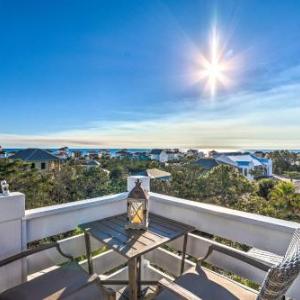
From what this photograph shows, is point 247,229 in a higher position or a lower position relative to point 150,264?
higher

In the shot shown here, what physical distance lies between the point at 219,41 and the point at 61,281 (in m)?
4.31

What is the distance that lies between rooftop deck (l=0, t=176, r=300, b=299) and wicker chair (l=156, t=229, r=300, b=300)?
0.75 ft

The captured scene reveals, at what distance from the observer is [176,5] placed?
379 centimetres

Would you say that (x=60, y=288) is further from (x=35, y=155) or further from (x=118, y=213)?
(x=35, y=155)

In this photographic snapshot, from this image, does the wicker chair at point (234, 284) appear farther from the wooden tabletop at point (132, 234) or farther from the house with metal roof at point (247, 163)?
the house with metal roof at point (247, 163)

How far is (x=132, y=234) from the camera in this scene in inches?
72.4

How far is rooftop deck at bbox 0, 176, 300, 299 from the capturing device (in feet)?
5.71

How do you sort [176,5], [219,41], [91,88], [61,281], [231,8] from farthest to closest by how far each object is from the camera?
[91,88], [219,41], [176,5], [231,8], [61,281]

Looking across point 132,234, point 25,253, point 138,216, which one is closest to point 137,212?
point 138,216

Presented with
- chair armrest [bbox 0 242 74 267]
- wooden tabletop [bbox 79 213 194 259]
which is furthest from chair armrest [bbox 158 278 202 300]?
chair armrest [bbox 0 242 74 267]

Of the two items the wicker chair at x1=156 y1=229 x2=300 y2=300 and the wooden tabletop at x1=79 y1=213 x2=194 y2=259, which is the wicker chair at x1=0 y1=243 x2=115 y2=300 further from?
the wicker chair at x1=156 y1=229 x2=300 y2=300

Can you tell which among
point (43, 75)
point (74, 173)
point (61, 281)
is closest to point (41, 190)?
point (74, 173)

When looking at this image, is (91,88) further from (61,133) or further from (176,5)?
(61,133)

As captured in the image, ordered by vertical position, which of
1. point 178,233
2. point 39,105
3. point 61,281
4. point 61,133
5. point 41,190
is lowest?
point 41,190
